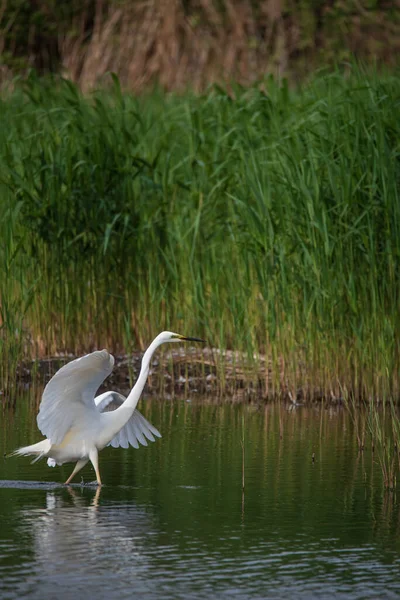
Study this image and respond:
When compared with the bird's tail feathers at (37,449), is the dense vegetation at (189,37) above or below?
above

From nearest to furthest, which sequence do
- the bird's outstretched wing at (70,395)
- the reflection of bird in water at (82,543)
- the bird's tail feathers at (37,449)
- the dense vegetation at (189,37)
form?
the reflection of bird in water at (82,543)
the bird's outstretched wing at (70,395)
the bird's tail feathers at (37,449)
the dense vegetation at (189,37)

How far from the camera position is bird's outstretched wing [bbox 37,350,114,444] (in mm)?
6930

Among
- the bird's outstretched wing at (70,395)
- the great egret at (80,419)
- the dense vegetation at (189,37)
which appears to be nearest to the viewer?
the bird's outstretched wing at (70,395)

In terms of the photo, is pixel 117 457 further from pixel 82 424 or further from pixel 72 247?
pixel 72 247

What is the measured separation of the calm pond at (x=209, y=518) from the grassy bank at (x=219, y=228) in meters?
0.89

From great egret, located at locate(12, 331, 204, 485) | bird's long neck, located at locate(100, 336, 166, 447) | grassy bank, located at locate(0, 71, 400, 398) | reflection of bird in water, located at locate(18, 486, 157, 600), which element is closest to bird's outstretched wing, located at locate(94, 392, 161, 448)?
great egret, located at locate(12, 331, 204, 485)

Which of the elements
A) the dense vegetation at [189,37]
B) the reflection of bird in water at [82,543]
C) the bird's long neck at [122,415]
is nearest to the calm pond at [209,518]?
the reflection of bird in water at [82,543]

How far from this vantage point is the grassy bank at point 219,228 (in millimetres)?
9570

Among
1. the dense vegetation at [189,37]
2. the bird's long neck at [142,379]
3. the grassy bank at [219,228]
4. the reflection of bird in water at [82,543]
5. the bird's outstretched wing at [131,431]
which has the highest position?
the dense vegetation at [189,37]

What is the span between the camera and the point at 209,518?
6355mm

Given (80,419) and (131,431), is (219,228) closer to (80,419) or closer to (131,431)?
(131,431)

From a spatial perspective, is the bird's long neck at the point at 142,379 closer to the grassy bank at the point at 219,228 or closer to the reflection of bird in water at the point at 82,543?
the reflection of bird in water at the point at 82,543

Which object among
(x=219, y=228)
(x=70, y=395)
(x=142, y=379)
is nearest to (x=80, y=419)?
(x=70, y=395)

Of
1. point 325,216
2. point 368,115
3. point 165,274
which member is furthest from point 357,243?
point 165,274
